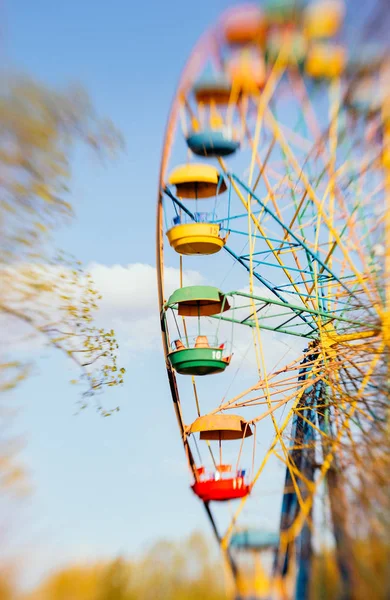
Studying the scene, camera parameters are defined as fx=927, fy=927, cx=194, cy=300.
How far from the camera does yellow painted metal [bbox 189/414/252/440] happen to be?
77.6 feet

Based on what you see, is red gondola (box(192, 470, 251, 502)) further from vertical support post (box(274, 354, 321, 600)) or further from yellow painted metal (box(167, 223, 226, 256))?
yellow painted metal (box(167, 223, 226, 256))

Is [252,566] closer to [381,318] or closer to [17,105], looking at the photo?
[381,318]

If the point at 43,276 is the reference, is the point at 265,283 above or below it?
above

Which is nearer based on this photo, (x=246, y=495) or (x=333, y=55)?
(x=333, y=55)

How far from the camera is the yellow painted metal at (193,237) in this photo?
71.8 ft

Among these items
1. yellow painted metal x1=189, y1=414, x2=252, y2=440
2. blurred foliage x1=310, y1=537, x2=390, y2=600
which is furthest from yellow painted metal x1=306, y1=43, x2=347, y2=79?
blurred foliage x1=310, y1=537, x2=390, y2=600

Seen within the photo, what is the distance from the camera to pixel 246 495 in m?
22.1

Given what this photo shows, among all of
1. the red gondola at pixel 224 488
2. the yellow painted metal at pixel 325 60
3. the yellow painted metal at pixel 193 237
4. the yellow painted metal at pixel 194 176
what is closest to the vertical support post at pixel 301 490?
the red gondola at pixel 224 488

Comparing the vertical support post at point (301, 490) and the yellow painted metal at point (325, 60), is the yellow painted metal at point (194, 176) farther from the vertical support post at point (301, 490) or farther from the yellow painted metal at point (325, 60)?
the vertical support post at point (301, 490)

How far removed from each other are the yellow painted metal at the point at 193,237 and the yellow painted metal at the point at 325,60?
14.0 feet

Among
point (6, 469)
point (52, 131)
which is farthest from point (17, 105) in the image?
point (6, 469)

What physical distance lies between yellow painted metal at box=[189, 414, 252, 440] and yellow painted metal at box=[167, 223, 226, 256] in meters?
4.62

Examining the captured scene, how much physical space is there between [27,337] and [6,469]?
87.5 inches

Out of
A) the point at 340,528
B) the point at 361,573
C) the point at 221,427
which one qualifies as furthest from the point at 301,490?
the point at 361,573
